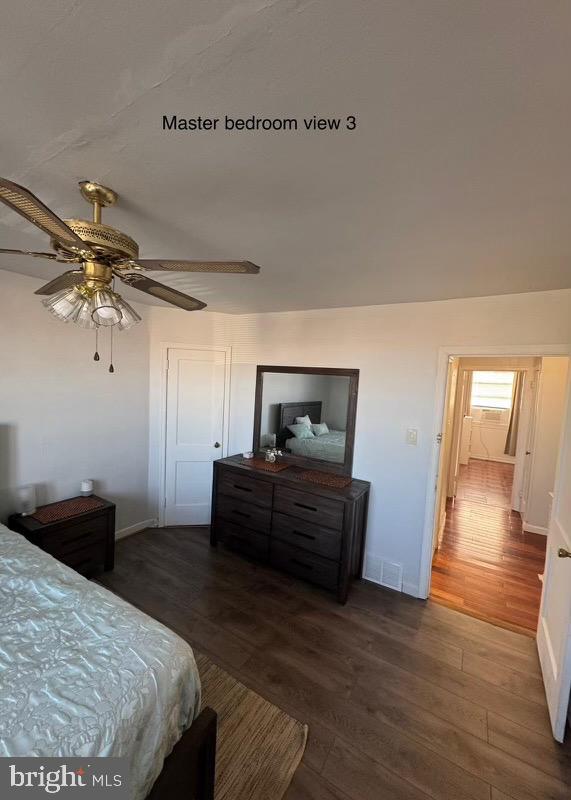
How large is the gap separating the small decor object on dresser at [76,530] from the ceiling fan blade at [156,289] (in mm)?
2057

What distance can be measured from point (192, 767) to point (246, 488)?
1.93 meters

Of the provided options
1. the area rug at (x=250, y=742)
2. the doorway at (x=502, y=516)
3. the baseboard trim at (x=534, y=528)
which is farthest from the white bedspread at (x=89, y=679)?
the baseboard trim at (x=534, y=528)

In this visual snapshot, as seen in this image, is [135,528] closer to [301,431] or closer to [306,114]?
[301,431]

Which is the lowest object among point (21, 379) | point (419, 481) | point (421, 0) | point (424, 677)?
point (424, 677)

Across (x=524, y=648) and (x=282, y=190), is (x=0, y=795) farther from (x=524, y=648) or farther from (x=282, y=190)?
(x=524, y=648)

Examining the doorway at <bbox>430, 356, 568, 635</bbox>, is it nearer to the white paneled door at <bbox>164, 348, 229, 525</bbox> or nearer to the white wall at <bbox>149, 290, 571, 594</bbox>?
the white wall at <bbox>149, 290, 571, 594</bbox>

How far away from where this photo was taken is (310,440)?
3.28 meters

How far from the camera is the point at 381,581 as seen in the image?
9.46ft

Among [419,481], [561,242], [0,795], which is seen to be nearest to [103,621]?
[0,795]

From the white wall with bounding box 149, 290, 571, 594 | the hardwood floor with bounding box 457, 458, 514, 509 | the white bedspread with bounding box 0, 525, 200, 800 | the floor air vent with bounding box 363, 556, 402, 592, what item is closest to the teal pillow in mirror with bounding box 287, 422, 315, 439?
the white wall with bounding box 149, 290, 571, 594

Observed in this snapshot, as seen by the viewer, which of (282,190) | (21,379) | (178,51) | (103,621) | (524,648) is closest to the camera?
(178,51)

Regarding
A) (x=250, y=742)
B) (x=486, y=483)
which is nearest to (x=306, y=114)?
(x=250, y=742)

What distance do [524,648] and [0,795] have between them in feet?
9.11

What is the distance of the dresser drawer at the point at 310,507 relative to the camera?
8.57ft
